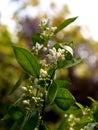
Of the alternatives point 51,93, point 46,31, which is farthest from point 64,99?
point 46,31

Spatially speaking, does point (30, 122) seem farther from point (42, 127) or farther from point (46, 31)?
point (46, 31)

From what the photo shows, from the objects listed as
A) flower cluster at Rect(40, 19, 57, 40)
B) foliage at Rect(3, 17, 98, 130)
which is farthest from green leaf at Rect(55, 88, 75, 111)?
flower cluster at Rect(40, 19, 57, 40)

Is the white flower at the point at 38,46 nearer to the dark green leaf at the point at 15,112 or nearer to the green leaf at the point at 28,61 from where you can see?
the green leaf at the point at 28,61

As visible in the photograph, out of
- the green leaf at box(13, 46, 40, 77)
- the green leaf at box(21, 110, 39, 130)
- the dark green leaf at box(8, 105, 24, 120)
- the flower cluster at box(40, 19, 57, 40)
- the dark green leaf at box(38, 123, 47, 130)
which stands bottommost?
the dark green leaf at box(38, 123, 47, 130)

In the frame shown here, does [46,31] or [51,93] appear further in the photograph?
[46,31]

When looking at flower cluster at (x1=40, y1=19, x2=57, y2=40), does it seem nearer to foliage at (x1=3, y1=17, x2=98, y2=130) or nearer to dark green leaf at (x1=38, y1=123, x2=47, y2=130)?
foliage at (x1=3, y1=17, x2=98, y2=130)

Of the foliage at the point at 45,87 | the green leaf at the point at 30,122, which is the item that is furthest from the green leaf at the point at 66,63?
the green leaf at the point at 30,122
